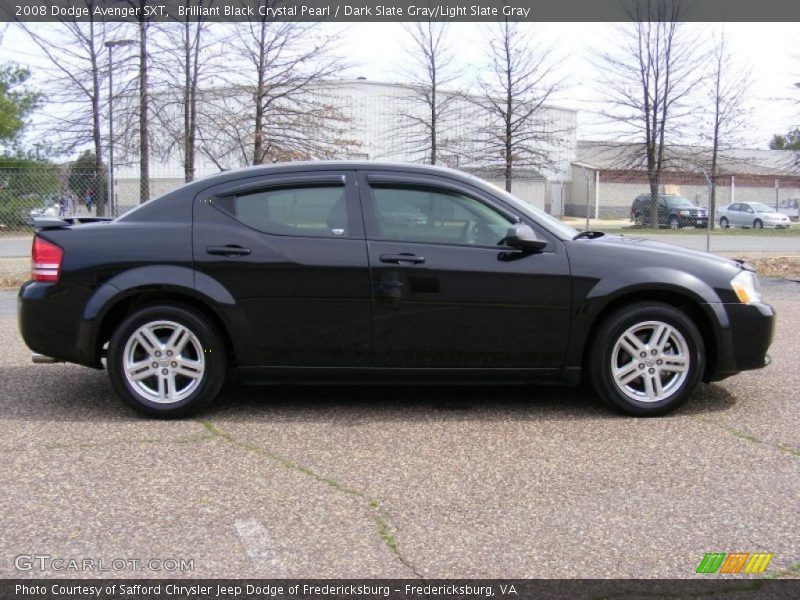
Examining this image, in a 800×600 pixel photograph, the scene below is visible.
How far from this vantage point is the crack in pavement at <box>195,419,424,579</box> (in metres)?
3.21

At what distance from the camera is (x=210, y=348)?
4957 mm

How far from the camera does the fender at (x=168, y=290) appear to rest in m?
4.93

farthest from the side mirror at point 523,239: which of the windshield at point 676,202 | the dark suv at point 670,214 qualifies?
the windshield at point 676,202

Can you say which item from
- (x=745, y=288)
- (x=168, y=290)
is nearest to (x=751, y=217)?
(x=745, y=288)

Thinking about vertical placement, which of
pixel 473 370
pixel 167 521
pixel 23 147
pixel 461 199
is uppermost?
pixel 23 147

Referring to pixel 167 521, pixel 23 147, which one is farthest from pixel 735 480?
pixel 23 147

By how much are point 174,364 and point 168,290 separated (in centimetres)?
46

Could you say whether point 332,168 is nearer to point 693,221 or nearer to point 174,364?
point 174,364

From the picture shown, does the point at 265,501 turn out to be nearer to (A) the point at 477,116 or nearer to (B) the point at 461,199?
(B) the point at 461,199

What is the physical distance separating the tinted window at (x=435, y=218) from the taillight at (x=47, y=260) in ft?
6.58

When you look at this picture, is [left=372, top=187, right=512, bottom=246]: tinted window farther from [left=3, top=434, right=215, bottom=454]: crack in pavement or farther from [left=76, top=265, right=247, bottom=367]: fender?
[left=3, top=434, right=215, bottom=454]: crack in pavement

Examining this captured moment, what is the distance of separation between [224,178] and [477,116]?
29223 millimetres

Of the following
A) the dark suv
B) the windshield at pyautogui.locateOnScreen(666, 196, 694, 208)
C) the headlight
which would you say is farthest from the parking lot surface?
the windshield at pyautogui.locateOnScreen(666, 196, 694, 208)

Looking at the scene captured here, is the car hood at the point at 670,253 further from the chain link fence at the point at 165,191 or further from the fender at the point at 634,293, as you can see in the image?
the chain link fence at the point at 165,191
